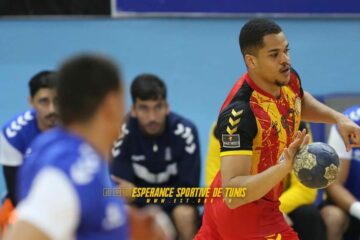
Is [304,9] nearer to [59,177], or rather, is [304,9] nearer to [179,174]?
[179,174]

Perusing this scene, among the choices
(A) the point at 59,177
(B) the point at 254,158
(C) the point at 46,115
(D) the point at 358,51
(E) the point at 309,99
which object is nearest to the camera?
(A) the point at 59,177

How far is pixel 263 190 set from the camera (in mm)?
3408

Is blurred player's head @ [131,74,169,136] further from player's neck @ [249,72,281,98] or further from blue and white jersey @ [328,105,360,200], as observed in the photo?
player's neck @ [249,72,281,98]

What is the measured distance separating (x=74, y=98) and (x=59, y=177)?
227 mm

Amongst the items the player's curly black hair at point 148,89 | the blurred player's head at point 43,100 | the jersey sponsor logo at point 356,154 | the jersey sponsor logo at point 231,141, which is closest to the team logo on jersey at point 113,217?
the jersey sponsor logo at point 231,141

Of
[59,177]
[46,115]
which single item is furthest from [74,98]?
[46,115]

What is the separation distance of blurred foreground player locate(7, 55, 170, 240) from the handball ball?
4.18 feet

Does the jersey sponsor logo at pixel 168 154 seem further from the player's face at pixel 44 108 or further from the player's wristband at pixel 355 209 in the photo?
the player's wristband at pixel 355 209

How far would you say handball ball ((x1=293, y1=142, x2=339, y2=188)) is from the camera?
11.0ft

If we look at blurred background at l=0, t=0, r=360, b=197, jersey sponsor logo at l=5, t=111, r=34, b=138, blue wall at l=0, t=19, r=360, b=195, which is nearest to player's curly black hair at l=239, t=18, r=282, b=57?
jersey sponsor logo at l=5, t=111, r=34, b=138

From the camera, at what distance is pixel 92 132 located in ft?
7.36

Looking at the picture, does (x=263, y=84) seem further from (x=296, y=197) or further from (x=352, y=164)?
(x=352, y=164)

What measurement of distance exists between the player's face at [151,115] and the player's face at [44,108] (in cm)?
62

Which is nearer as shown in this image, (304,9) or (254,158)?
(254,158)
